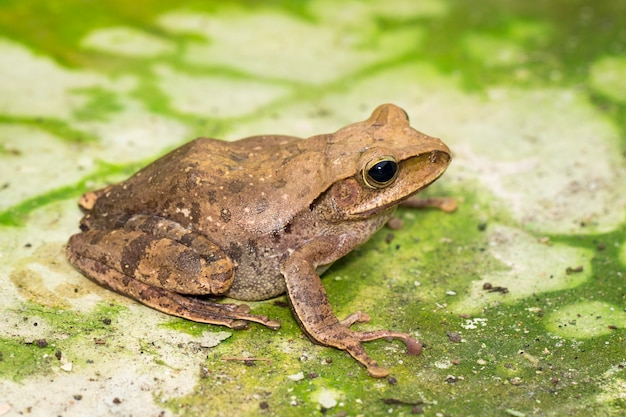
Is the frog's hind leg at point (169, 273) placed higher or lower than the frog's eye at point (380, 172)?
lower

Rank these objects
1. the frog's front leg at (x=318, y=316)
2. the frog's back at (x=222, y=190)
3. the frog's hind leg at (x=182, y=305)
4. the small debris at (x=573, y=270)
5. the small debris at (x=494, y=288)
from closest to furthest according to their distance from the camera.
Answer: the frog's front leg at (x=318, y=316) → the frog's hind leg at (x=182, y=305) → the frog's back at (x=222, y=190) → the small debris at (x=494, y=288) → the small debris at (x=573, y=270)

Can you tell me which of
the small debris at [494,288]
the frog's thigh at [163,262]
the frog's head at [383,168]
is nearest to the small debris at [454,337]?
the small debris at [494,288]

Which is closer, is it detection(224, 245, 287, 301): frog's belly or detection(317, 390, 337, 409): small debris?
detection(317, 390, 337, 409): small debris

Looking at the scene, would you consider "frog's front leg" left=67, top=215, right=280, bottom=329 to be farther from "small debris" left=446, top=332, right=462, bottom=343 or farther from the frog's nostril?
the frog's nostril

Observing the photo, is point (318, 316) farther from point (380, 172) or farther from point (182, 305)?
point (380, 172)

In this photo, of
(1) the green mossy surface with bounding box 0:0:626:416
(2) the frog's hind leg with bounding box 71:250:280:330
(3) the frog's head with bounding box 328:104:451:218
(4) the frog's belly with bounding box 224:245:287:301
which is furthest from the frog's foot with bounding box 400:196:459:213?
(2) the frog's hind leg with bounding box 71:250:280:330

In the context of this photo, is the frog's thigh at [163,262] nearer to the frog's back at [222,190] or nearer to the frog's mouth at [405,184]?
the frog's back at [222,190]
